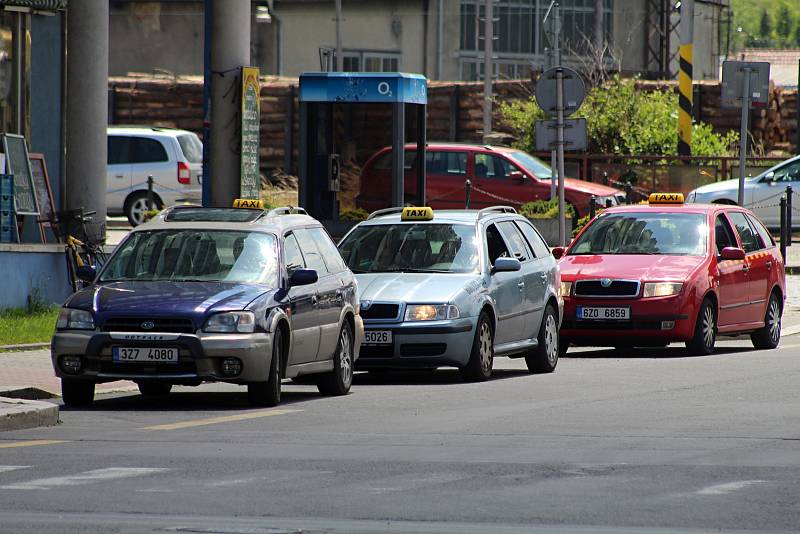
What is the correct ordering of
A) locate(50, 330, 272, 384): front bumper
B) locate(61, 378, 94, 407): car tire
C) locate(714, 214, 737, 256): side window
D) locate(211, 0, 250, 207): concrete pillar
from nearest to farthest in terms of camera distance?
1. locate(50, 330, 272, 384): front bumper
2. locate(61, 378, 94, 407): car tire
3. locate(714, 214, 737, 256): side window
4. locate(211, 0, 250, 207): concrete pillar

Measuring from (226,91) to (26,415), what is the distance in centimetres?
1109

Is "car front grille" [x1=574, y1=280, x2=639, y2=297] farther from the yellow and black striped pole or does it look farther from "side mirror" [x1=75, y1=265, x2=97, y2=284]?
the yellow and black striped pole

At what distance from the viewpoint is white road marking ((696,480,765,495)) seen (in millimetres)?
9125

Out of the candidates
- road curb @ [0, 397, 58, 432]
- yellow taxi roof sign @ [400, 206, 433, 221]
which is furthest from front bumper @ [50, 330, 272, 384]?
yellow taxi roof sign @ [400, 206, 433, 221]

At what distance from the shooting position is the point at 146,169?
39531 millimetres

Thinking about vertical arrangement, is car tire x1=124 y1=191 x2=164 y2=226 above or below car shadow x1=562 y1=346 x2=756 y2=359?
above

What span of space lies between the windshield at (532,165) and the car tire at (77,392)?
22.8 meters

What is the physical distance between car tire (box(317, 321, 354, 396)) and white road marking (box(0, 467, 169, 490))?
16.2 ft

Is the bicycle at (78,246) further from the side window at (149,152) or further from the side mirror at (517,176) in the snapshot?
the side window at (149,152)

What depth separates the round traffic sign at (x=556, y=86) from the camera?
77.5 feet

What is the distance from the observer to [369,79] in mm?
27094

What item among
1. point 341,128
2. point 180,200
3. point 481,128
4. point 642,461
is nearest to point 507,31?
point 481,128

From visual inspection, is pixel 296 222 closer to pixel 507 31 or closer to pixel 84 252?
pixel 84 252

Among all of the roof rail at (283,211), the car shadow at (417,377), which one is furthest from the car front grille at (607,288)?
the roof rail at (283,211)
